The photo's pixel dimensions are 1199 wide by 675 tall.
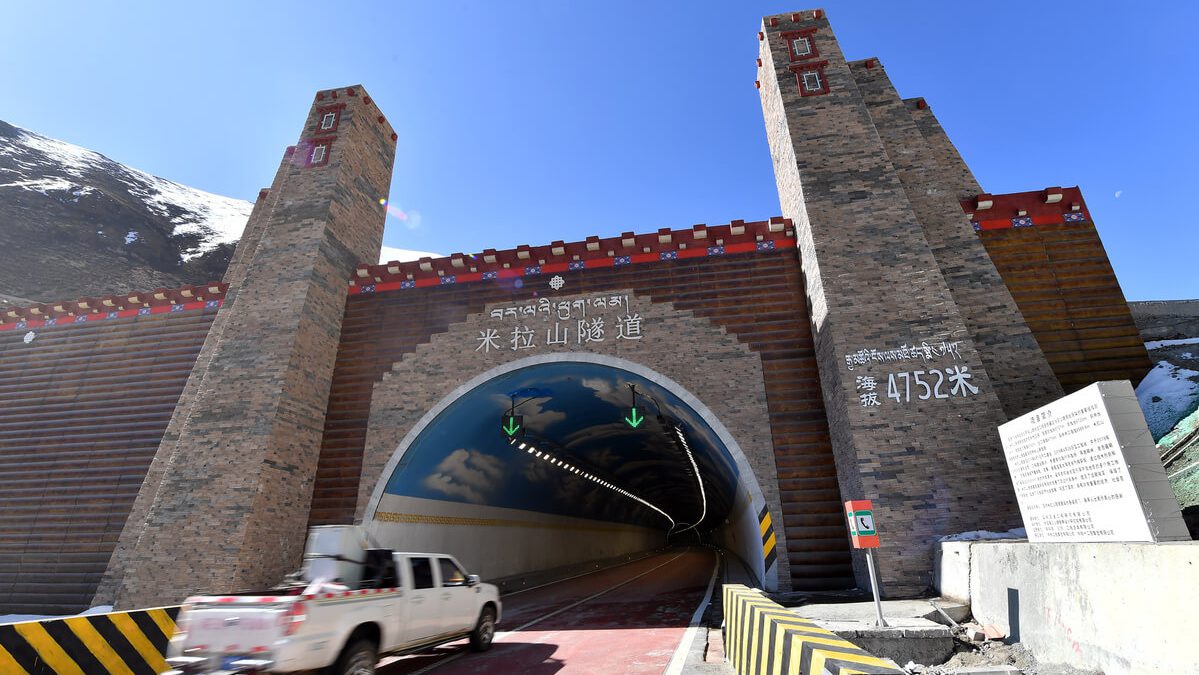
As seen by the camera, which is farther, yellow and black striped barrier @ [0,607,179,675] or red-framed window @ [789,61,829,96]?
red-framed window @ [789,61,829,96]

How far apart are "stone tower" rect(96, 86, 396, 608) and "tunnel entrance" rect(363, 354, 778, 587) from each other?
252 cm

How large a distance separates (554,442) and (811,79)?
1563 cm

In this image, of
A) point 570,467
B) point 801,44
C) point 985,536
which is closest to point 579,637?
point 985,536

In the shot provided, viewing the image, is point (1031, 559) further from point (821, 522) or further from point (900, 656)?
point (821, 522)

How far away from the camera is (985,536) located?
374 inches

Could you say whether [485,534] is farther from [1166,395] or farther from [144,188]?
[144,188]

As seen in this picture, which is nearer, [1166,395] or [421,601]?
[421,601]

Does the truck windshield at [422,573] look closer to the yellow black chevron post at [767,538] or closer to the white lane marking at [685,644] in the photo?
the white lane marking at [685,644]

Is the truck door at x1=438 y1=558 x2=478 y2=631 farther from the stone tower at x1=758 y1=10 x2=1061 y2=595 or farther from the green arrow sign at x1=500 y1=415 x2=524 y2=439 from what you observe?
the green arrow sign at x1=500 y1=415 x2=524 y2=439

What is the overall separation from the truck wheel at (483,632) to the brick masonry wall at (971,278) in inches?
459

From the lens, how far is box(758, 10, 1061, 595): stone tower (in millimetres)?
10438

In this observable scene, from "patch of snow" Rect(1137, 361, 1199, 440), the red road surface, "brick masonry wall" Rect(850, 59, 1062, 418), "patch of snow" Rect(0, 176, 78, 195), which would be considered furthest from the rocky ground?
"patch of snow" Rect(0, 176, 78, 195)

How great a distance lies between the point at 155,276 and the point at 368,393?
134 feet

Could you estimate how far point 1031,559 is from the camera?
6.47 meters
